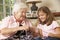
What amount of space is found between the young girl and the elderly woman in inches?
5.8

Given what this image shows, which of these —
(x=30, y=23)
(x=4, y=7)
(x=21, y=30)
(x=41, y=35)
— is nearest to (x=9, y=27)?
(x=21, y=30)

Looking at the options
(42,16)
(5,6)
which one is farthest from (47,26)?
(5,6)

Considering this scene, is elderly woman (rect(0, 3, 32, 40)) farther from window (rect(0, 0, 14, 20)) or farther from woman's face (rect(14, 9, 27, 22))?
window (rect(0, 0, 14, 20))

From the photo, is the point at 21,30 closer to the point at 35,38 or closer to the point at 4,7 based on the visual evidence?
the point at 35,38

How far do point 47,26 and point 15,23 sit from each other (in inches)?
14.1

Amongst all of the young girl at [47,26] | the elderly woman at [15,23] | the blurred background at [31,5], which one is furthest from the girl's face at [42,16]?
the blurred background at [31,5]

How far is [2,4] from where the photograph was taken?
2051 millimetres

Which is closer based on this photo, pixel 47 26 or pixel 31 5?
pixel 47 26

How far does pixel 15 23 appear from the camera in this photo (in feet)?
5.41

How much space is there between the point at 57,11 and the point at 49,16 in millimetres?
449

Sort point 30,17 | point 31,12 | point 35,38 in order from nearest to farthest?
point 35,38, point 30,17, point 31,12

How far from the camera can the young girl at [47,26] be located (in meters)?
1.56

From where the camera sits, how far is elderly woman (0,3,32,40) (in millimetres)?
1610

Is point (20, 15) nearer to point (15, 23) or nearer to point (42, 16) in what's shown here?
point (15, 23)
